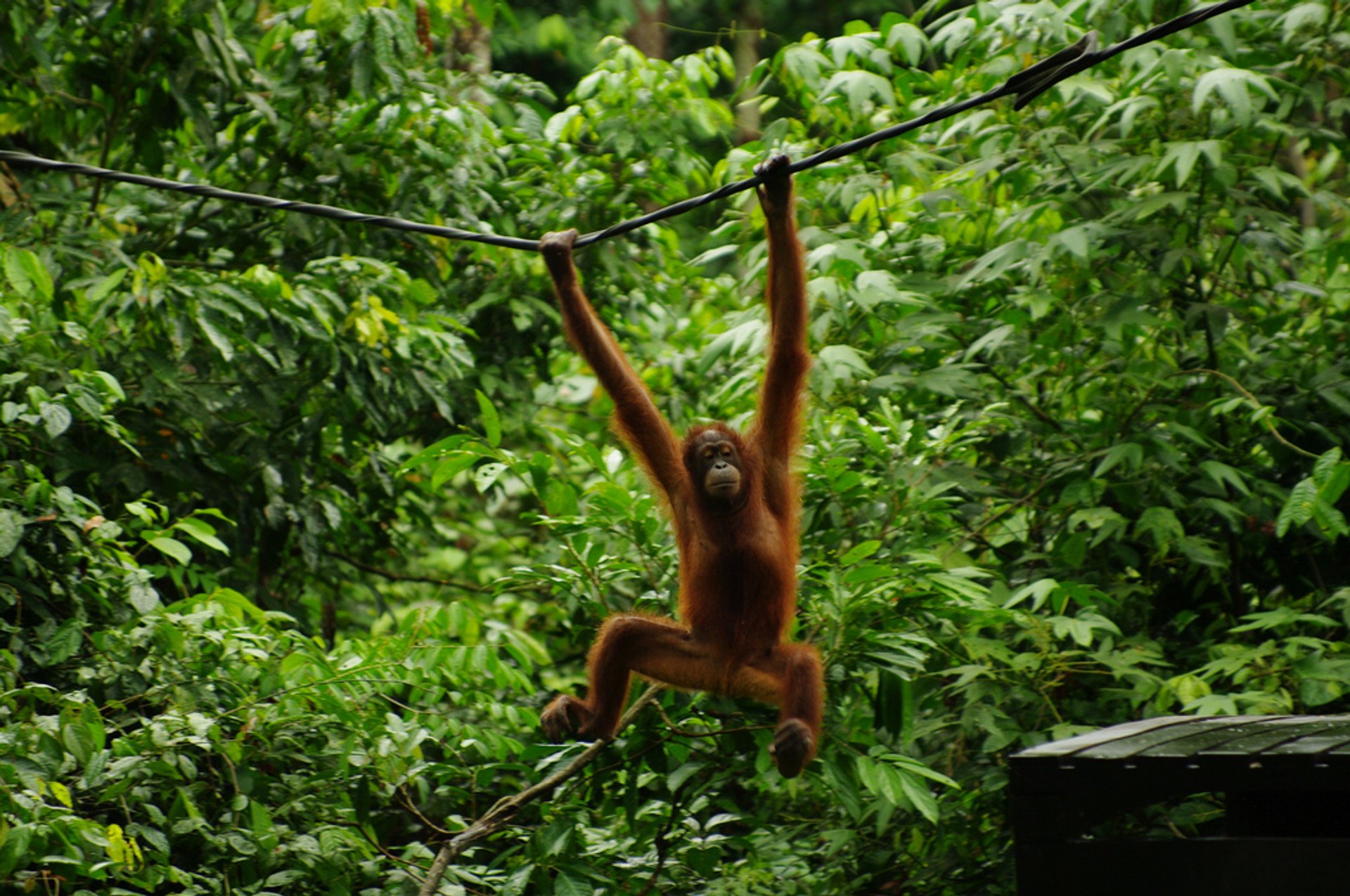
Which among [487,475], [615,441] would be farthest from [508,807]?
[615,441]

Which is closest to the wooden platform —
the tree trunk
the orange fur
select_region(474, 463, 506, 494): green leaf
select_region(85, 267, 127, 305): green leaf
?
the orange fur

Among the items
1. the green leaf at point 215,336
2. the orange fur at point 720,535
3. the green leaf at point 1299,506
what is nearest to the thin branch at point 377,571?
the green leaf at point 215,336

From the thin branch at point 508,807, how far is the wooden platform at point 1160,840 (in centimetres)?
160

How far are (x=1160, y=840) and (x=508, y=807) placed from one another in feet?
7.43

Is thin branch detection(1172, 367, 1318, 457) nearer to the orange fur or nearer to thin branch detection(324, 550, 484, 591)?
the orange fur

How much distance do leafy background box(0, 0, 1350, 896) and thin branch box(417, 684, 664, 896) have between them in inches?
2.9

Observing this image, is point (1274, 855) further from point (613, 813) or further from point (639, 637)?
point (613, 813)

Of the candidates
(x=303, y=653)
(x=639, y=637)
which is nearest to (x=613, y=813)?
(x=639, y=637)

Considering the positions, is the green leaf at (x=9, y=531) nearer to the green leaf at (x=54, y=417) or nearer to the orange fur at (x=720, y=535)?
the green leaf at (x=54, y=417)

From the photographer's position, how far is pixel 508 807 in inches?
168

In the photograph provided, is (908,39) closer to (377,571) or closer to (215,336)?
(215,336)

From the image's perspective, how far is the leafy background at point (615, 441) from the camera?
420 centimetres

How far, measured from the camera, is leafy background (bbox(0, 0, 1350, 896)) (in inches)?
165

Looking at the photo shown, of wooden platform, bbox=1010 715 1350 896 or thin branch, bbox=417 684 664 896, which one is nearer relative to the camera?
wooden platform, bbox=1010 715 1350 896
